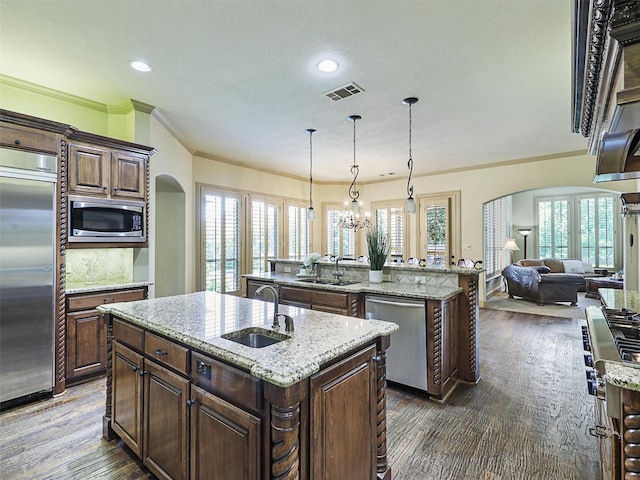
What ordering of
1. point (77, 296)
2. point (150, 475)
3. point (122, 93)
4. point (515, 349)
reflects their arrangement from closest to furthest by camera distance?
point (150, 475) < point (77, 296) < point (122, 93) < point (515, 349)

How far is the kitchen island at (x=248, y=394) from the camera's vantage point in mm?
1222

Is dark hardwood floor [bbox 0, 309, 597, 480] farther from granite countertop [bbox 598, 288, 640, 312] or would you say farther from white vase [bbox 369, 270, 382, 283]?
white vase [bbox 369, 270, 382, 283]

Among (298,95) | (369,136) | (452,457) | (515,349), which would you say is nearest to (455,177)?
(369,136)

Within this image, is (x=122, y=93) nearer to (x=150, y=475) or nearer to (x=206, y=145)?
(x=206, y=145)

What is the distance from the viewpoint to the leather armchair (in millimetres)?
6941

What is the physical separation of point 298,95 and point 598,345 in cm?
330

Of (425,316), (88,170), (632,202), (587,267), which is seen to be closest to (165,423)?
(425,316)

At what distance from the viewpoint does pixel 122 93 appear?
3465 mm

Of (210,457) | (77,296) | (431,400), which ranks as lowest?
(431,400)

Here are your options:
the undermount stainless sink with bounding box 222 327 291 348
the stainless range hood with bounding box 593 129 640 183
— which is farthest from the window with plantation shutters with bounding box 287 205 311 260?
the stainless range hood with bounding box 593 129 640 183

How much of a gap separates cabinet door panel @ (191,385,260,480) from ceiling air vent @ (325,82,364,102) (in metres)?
3.04

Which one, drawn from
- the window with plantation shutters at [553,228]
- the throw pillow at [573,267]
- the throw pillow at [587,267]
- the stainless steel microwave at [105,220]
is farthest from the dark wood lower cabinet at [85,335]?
the window with plantation shutters at [553,228]

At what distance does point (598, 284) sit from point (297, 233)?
760cm

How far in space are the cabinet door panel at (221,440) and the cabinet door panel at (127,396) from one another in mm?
619
